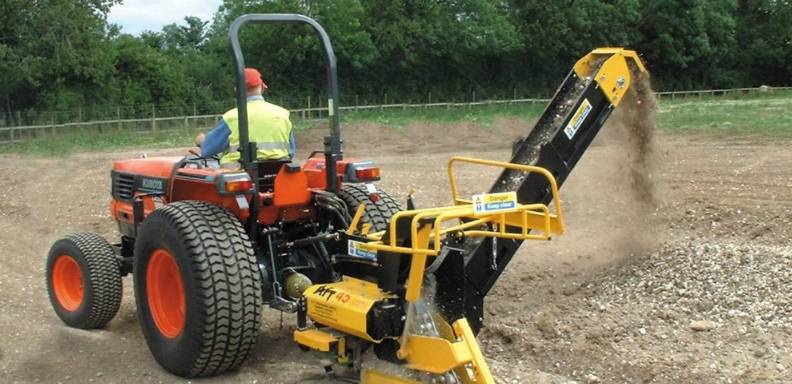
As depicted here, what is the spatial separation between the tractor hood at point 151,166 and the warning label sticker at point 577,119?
2644mm

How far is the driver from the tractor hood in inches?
19.8

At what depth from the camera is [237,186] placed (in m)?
5.03

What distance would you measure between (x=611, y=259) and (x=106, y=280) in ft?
13.6

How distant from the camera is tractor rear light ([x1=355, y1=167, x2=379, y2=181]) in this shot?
579 centimetres

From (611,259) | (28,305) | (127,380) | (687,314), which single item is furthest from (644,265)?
(28,305)

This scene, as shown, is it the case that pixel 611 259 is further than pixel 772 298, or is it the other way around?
pixel 611 259

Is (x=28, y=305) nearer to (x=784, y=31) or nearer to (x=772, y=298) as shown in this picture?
(x=772, y=298)

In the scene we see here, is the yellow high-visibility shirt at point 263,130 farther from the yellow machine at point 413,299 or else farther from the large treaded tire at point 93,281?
the large treaded tire at point 93,281

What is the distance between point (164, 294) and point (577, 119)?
9.35 feet

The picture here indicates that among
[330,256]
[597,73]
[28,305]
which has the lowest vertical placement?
→ [28,305]

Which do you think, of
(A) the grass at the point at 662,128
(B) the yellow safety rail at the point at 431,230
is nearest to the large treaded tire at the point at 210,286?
(B) the yellow safety rail at the point at 431,230

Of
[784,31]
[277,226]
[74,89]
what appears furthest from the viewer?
[784,31]

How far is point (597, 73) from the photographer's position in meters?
5.73

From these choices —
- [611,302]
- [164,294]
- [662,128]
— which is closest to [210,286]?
[164,294]
